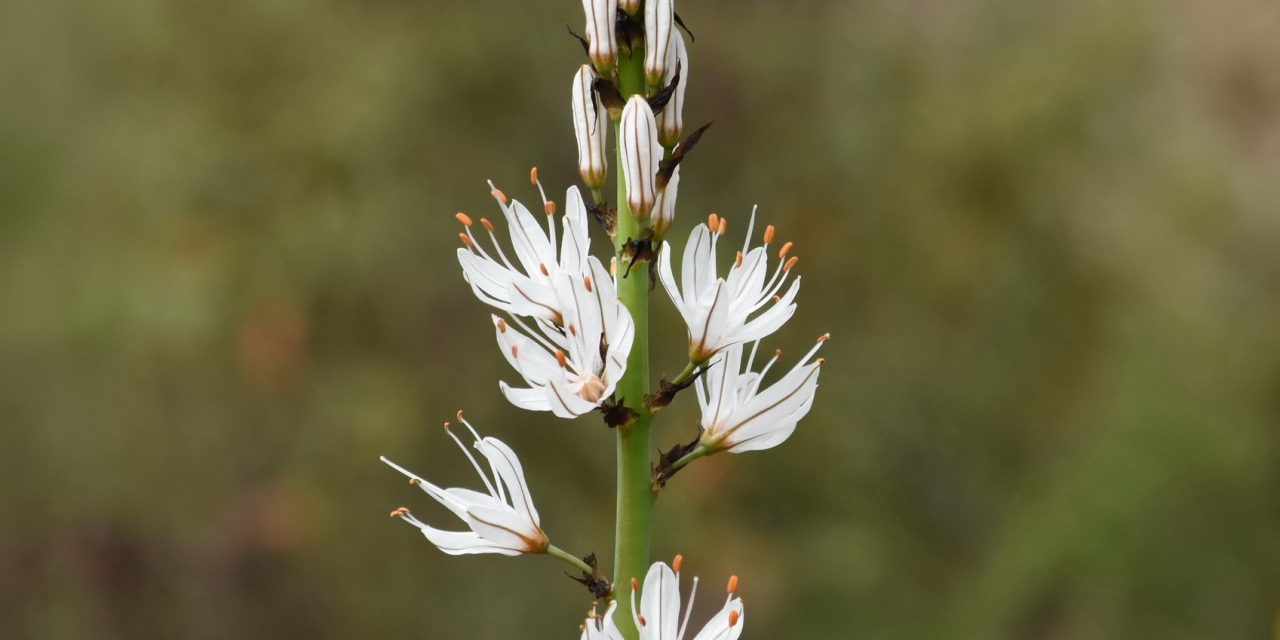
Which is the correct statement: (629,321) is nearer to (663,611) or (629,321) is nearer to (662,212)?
(662,212)

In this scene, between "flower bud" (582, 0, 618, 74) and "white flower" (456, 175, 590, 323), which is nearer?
"flower bud" (582, 0, 618, 74)

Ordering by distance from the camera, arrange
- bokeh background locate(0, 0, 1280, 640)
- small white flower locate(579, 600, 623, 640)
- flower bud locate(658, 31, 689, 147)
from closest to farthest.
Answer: small white flower locate(579, 600, 623, 640)
flower bud locate(658, 31, 689, 147)
bokeh background locate(0, 0, 1280, 640)

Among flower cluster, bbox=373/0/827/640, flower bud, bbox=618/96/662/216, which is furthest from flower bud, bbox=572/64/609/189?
flower bud, bbox=618/96/662/216

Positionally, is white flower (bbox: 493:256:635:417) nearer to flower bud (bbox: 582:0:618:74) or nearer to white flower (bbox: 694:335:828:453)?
white flower (bbox: 694:335:828:453)

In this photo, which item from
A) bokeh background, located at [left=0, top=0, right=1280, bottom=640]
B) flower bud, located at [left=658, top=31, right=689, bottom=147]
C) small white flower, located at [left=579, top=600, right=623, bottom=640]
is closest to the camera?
small white flower, located at [left=579, top=600, right=623, bottom=640]

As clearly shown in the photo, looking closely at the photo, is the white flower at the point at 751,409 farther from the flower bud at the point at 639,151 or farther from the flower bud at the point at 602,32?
the flower bud at the point at 602,32

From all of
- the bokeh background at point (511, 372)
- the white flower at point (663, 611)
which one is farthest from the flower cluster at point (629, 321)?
→ the bokeh background at point (511, 372)
